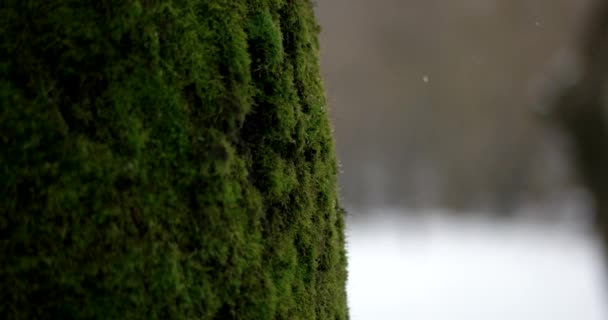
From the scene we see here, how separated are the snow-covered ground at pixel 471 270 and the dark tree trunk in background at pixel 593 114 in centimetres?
44

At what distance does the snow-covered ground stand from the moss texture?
3.74m

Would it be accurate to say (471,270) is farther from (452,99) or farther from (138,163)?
(138,163)

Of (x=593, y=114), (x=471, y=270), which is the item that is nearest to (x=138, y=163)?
(x=471, y=270)

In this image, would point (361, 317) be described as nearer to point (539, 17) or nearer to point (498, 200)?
point (498, 200)

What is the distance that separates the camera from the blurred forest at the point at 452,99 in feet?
19.7

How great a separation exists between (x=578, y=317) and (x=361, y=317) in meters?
1.78

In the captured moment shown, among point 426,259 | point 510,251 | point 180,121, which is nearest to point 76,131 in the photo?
point 180,121

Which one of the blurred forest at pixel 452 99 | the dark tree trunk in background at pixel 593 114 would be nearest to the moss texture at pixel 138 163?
the blurred forest at pixel 452 99

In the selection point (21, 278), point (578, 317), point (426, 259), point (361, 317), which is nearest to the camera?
point (21, 278)

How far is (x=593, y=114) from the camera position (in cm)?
559

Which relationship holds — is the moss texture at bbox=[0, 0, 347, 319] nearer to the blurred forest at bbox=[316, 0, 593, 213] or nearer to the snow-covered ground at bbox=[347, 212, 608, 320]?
the snow-covered ground at bbox=[347, 212, 608, 320]

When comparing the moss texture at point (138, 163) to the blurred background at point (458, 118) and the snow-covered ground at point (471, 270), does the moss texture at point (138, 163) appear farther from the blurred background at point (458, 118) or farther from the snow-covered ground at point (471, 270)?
the blurred background at point (458, 118)

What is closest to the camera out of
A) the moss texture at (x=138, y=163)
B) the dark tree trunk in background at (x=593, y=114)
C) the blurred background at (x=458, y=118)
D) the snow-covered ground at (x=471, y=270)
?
the moss texture at (x=138, y=163)

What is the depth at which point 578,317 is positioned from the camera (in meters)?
4.99
